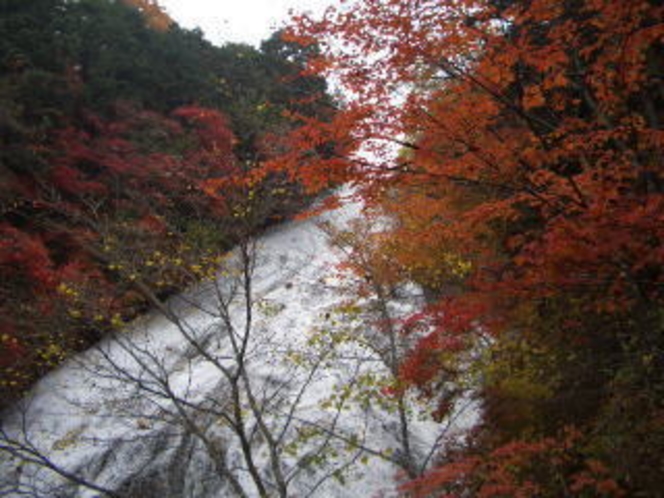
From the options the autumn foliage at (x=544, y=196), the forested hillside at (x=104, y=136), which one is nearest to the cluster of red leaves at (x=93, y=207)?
the forested hillside at (x=104, y=136)

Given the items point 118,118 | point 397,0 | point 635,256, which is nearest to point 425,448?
point 635,256

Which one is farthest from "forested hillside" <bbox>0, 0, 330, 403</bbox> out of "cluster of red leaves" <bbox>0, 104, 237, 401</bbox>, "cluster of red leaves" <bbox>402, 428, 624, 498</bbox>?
"cluster of red leaves" <bbox>402, 428, 624, 498</bbox>

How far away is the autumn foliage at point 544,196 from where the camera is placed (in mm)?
4270

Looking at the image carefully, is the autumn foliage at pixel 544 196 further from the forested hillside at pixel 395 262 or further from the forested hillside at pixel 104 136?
the forested hillside at pixel 104 136

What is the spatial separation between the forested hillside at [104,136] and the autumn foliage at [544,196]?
2.69 metres

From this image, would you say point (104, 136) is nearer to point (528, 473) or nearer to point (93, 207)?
point (93, 207)

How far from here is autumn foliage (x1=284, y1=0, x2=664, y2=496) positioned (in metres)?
4.27

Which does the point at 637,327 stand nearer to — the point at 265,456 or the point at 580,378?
the point at 580,378

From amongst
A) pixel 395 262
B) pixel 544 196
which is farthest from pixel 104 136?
pixel 544 196

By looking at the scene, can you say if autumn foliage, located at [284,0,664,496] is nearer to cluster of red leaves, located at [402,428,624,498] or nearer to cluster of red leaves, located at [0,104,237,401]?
cluster of red leaves, located at [402,428,624,498]

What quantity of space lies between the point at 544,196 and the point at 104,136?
16790mm

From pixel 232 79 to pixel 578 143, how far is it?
20450 millimetres

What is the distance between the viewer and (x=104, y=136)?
17328 millimetres

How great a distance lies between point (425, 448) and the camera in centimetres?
893
